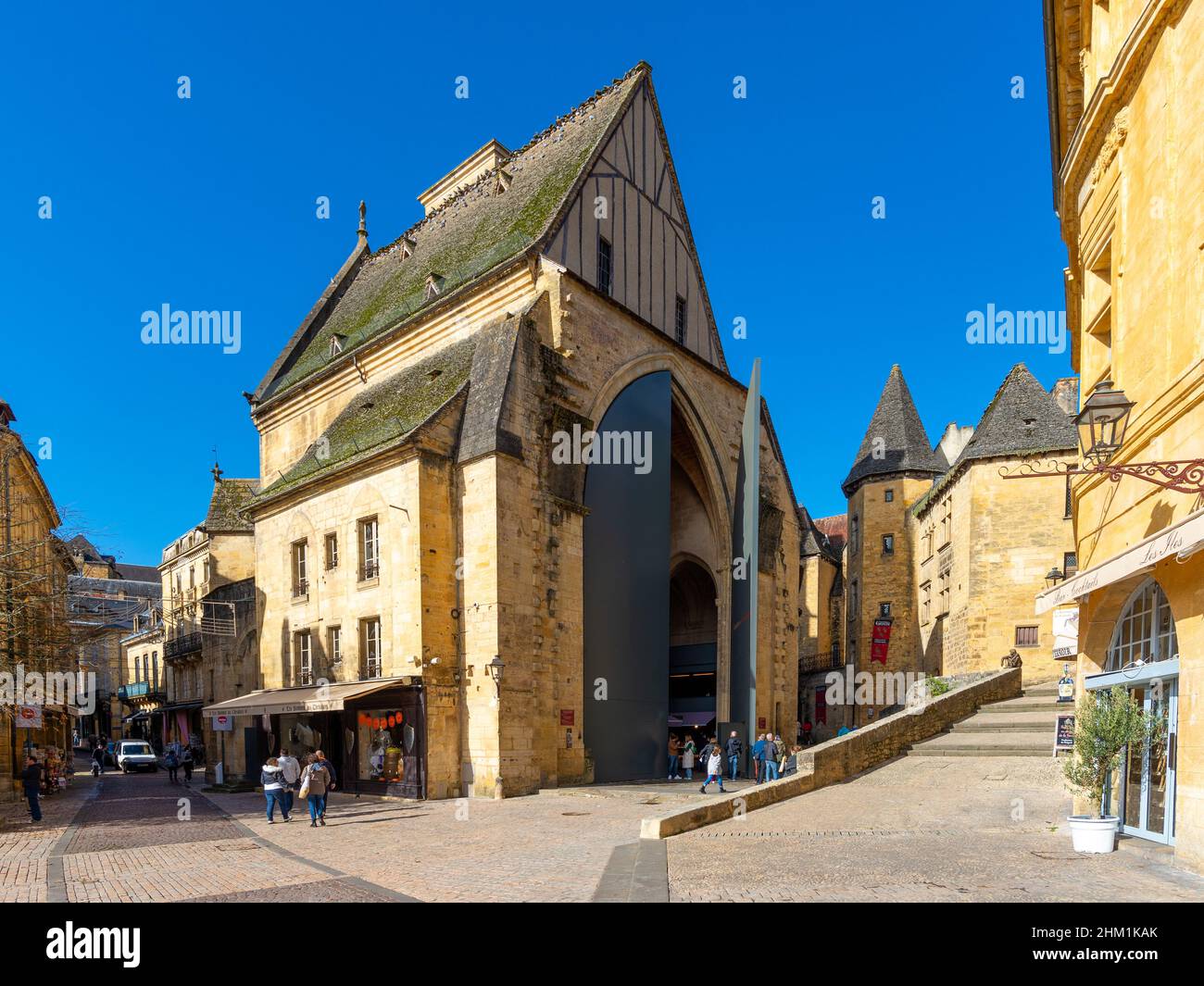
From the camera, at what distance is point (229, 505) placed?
34969 mm

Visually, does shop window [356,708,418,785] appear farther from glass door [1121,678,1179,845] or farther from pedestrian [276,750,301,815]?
glass door [1121,678,1179,845]

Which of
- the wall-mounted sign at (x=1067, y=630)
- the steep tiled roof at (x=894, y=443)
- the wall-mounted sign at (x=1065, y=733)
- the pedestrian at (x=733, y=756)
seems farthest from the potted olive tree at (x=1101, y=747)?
the steep tiled roof at (x=894, y=443)

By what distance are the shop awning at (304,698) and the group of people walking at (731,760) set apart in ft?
21.2

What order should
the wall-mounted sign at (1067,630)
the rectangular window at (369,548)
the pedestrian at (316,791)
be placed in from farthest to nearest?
the rectangular window at (369,548), the pedestrian at (316,791), the wall-mounted sign at (1067,630)

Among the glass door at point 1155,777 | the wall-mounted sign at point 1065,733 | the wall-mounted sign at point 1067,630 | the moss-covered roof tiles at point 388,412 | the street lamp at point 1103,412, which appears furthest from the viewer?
the moss-covered roof tiles at point 388,412

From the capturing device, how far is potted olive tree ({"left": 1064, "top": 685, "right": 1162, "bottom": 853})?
8516 mm

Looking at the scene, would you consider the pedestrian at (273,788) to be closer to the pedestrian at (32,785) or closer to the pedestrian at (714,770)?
the pedestrian at (32,785)

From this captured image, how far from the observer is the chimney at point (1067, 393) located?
3036 centimetres

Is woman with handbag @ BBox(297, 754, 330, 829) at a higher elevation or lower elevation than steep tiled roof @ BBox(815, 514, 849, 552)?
lower

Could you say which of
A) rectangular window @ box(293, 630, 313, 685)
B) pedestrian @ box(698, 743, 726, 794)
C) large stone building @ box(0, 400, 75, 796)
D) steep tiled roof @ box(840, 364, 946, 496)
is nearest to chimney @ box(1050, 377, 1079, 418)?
steep tiled roof @ box(840, 364, 946, 496)

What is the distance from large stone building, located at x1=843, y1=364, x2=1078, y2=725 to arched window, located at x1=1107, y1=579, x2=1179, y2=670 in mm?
16269

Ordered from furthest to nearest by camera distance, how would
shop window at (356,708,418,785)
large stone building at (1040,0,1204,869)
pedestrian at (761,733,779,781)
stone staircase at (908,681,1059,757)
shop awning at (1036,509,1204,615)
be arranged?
pedestrian at (761,733,779,781) < shop window at (356,708,418,785) < stone staircase at (908,681,1059,757) < large stone building at (1040,0,1204,869) < shop awning at (1036,509,1204,615)

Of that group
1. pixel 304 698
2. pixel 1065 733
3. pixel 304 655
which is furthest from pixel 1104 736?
pixel 304 655
